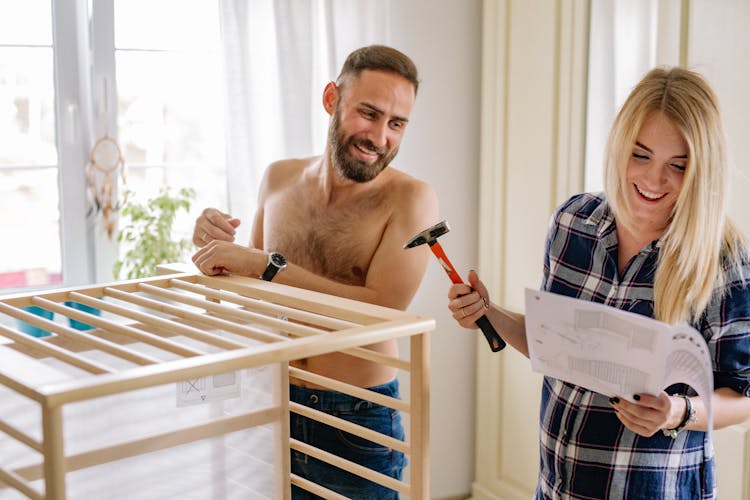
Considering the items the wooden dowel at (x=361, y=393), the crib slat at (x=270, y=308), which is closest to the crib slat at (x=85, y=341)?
the crib slat at (x=270, y=308)

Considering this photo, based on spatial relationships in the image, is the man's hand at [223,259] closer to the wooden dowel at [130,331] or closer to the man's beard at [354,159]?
the wooden dowel at [130,331]

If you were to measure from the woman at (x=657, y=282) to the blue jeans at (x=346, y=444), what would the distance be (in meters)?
0.37

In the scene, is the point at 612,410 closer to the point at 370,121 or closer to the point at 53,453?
the point at 370,121

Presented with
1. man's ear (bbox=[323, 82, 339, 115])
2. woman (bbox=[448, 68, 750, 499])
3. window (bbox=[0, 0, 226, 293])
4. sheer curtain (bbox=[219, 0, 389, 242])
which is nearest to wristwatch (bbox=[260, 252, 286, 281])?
woman (bbox=[448, 68, 750, 499])

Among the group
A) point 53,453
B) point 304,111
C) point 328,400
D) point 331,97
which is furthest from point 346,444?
point 304,111

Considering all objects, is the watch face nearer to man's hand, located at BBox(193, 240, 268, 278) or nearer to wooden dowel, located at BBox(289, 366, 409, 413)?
man's hand, located at BBox(193, 240, 268, 278)

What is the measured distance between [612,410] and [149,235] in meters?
1.73

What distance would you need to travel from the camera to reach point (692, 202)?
142cm

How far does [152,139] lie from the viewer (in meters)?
2.96

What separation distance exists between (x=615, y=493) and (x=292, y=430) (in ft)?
2.21

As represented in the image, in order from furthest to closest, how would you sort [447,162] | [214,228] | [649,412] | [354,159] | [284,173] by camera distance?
[447,162], [284,173], [354,159], [214,228], [649,412]

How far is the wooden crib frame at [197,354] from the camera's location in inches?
35.1

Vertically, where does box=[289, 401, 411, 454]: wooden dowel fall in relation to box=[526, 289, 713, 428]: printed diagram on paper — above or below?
below

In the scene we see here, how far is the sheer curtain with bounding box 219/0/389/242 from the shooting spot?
9.16 feet
